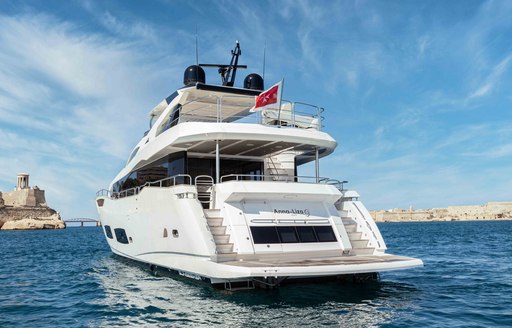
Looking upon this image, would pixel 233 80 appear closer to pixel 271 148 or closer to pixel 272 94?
pixel 271 148

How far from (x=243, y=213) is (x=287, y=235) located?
55.0 inches

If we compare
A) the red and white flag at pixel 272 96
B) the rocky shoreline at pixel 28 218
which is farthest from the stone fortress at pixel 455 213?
the red and white flag at pixel 272 96

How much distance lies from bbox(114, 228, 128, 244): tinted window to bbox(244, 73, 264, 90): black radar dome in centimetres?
828

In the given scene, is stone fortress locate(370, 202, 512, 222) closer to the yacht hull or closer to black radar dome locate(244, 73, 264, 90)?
black radar dome locate(244, 73, 264, 90)

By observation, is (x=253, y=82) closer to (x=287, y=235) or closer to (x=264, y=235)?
(x=287, y=235)

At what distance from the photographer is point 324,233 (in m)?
13.3

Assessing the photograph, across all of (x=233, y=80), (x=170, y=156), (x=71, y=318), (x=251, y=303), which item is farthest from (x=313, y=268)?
(x=233, y=80)

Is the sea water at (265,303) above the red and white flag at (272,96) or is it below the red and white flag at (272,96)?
below

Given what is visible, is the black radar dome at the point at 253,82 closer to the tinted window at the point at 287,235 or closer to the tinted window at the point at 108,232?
the tinted window at the point at 287,235

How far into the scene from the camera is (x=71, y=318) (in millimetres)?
9828

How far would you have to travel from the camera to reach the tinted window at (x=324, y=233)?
1316cm

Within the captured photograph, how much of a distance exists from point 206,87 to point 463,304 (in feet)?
36.6

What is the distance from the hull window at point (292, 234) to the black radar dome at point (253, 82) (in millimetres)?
8627

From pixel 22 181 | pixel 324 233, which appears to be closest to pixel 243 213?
pixel 324 233
